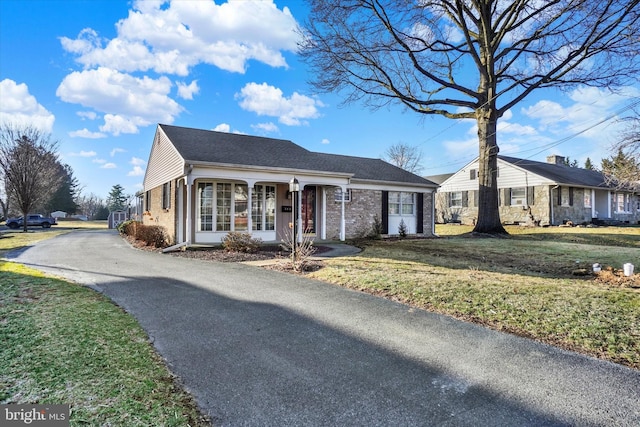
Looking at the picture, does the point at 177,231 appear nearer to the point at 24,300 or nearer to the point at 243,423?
the point at 24,300

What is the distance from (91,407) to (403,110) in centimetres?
1837

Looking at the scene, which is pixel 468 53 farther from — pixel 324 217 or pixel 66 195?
pixel 66 195

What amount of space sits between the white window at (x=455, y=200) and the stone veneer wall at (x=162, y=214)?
2220 centimetres

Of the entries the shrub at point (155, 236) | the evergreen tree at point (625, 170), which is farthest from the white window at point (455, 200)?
the shrub at point (155, 236)

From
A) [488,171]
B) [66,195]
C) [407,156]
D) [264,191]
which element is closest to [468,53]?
[488,171]

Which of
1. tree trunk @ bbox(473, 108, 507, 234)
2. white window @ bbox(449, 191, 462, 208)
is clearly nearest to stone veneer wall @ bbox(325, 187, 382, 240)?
tree trunk @ bbox(473, 108, 507, 234)

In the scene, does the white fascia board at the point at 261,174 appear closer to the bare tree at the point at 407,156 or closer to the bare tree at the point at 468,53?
the bare tree at the point at 468,53

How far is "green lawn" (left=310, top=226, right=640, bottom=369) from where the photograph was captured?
13.1 feet

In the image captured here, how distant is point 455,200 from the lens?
2825 cm

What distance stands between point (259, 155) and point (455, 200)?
19.9 meters

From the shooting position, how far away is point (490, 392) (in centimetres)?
278

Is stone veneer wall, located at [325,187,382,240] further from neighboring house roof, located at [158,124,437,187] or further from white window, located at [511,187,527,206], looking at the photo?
white window, located at [511,187,527,206]

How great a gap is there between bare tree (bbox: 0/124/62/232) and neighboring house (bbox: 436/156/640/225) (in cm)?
3052

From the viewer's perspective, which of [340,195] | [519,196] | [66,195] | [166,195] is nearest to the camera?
[166,195]
